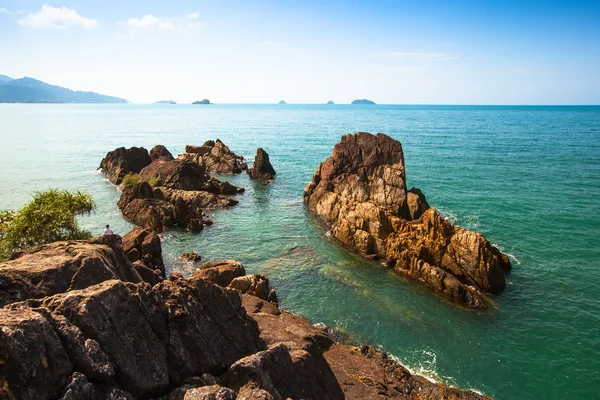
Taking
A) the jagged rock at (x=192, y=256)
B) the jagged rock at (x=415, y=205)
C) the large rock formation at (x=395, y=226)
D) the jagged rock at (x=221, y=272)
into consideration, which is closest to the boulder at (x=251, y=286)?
the jagged rock at (x=221, y=272)

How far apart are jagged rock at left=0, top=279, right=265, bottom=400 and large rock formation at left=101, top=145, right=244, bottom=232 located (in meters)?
38.5

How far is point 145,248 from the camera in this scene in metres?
39.0

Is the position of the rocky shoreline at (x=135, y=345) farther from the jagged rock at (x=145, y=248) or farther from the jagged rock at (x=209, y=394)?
the jagged rock at (x=145, y=248)

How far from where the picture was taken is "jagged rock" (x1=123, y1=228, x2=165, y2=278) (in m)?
37.5

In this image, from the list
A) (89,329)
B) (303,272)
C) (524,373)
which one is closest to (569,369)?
(524,373)

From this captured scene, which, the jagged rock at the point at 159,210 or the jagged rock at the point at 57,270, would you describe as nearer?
the jagged rock at the point at 57,270

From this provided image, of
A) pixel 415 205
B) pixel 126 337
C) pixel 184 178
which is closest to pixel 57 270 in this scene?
pixel 126 337

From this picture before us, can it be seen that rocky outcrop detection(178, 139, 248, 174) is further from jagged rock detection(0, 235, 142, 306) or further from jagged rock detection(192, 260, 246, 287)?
jagged rock detection(0, 235, 142, 306)

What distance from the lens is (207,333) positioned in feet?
58.5

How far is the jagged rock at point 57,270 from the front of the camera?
17141 millimetres

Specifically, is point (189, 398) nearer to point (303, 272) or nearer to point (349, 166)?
point (303, 272)

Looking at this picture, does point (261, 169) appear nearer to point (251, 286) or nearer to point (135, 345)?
point (251, 286)

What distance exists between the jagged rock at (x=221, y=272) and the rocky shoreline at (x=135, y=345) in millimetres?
12497

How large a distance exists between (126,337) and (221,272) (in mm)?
23255
